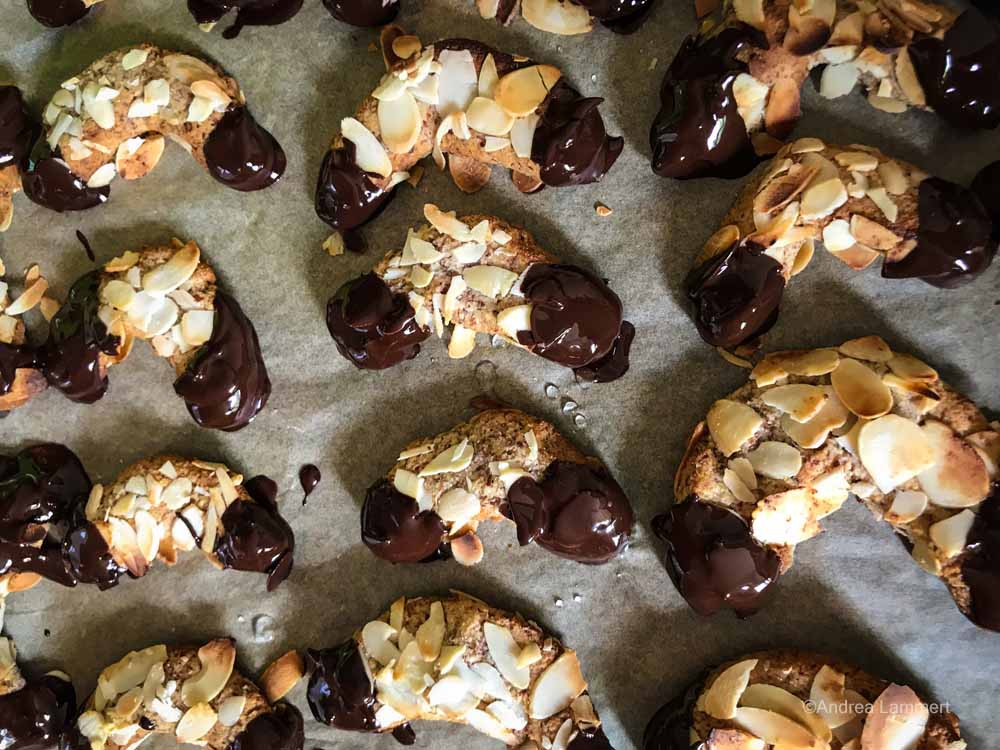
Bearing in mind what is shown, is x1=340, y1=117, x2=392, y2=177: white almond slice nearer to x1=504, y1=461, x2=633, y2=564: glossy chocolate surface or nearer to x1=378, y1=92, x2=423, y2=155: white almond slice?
x1=378, y1=92, x2=423, y2=155: white almond slice

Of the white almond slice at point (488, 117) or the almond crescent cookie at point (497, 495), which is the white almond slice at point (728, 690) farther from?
the white almond slice at point (488, 117)

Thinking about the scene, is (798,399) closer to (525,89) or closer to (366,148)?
(525,89)

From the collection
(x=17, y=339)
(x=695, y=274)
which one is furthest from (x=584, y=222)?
(x=17, y=339)

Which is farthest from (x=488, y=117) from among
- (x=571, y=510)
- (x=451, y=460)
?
(x=571, y=510)

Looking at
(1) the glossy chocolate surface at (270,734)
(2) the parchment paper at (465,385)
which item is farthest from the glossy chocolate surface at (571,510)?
(1) the glossy chocolate surface at (270,734)

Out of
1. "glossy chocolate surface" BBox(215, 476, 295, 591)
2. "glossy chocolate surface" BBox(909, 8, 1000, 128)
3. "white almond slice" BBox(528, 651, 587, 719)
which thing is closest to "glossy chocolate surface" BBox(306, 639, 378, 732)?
"glossy chocolate surface" BBox(215, 476, 295, 591)

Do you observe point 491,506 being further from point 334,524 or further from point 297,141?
point 297,141
